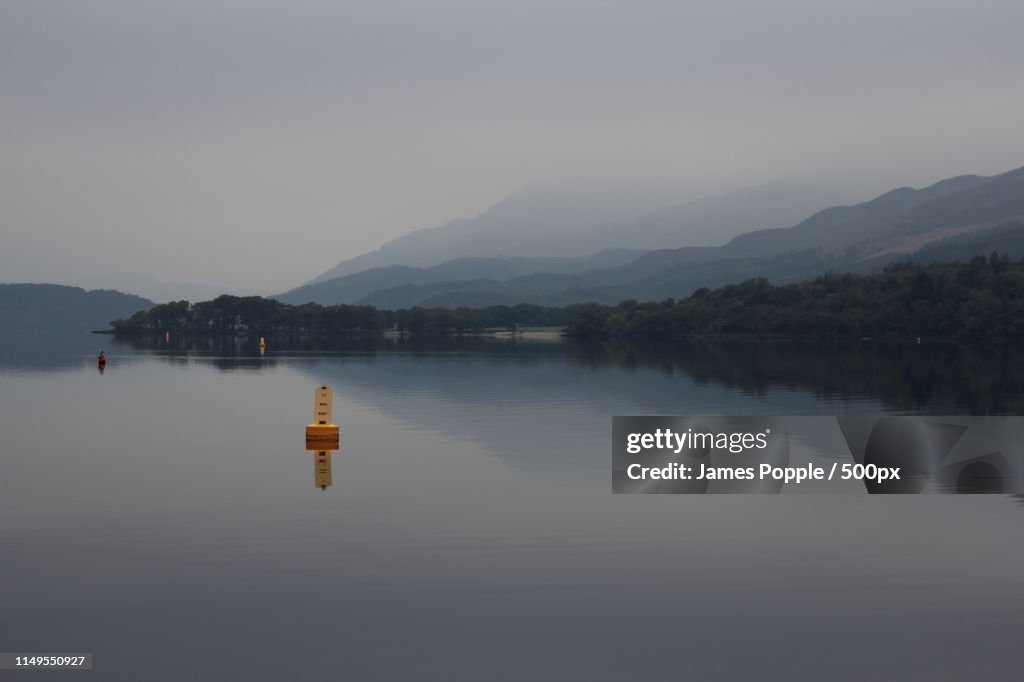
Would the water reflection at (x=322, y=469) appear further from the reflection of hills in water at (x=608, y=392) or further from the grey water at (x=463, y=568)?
the reflection of hills in water at (x=608, y=392)

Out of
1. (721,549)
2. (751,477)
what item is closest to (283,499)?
(721,549)

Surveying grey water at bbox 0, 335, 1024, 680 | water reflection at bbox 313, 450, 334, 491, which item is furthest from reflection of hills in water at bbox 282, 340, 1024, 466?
water reflection at bbox 313, 450, 334, 491

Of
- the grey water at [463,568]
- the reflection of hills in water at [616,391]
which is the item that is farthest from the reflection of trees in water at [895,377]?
the grey water at [463,568]

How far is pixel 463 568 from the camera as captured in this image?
18.8 metres

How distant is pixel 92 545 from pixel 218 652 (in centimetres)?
742

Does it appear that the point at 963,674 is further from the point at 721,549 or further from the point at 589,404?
the point at 589,404

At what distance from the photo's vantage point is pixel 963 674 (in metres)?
13.9

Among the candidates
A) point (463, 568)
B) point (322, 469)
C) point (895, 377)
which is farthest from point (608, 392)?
point (463, 568)

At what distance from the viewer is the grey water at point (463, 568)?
14359 mm

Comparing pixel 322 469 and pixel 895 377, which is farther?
pixel 895 377

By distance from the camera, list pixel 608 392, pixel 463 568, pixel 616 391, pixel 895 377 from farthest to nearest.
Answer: pixel 895 377 < pixel 616 391 < pixel 608 392 < pixel 463 568

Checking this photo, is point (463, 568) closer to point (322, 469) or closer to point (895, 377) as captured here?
point (322, 469)

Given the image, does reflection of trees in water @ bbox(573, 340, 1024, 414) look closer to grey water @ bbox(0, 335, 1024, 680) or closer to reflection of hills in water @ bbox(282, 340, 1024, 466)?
reflection of hills in water @ bbox(282, 340, 1024, 466)

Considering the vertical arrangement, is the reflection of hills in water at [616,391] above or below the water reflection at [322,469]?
above
